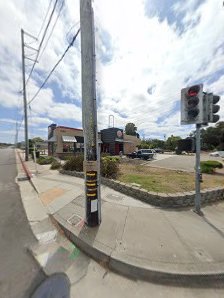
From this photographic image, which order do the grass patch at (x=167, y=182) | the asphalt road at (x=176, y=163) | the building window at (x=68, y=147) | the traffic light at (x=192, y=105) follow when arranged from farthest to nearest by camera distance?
the building window at (x=68, y=147)
the asphalt road at (x=176, y=163)
the grass patch at (x=167, y=182)
the traffic light at (x=192, y=105)

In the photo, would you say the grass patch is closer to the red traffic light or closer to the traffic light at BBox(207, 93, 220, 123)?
the traffic light at BBox(207, 93, 220, 123)

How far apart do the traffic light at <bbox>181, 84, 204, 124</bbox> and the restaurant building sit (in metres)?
16.5

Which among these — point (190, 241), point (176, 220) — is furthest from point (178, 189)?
point (190, 241)

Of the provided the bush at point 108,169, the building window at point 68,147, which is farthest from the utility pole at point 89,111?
the building window at point 68,147

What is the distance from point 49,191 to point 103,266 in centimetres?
521

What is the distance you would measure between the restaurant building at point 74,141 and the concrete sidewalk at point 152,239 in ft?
54.4

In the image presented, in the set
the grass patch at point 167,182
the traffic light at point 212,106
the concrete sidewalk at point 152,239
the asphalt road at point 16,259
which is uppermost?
the traffic light at point 212,106

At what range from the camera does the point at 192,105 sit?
4.95 meters

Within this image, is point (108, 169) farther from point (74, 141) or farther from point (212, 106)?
point (74, 141)

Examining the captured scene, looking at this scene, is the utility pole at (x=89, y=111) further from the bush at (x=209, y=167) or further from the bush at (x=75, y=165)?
the bush at (x=209, y=167)

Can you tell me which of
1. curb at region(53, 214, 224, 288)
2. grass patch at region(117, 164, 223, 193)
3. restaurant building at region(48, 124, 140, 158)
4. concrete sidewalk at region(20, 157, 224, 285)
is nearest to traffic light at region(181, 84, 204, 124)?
concrete sidewalk at region(20, 157, 224, 285)

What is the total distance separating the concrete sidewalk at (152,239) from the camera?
288 centimetres

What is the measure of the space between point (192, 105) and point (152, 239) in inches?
142

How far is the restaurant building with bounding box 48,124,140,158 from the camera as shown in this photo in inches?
1021
